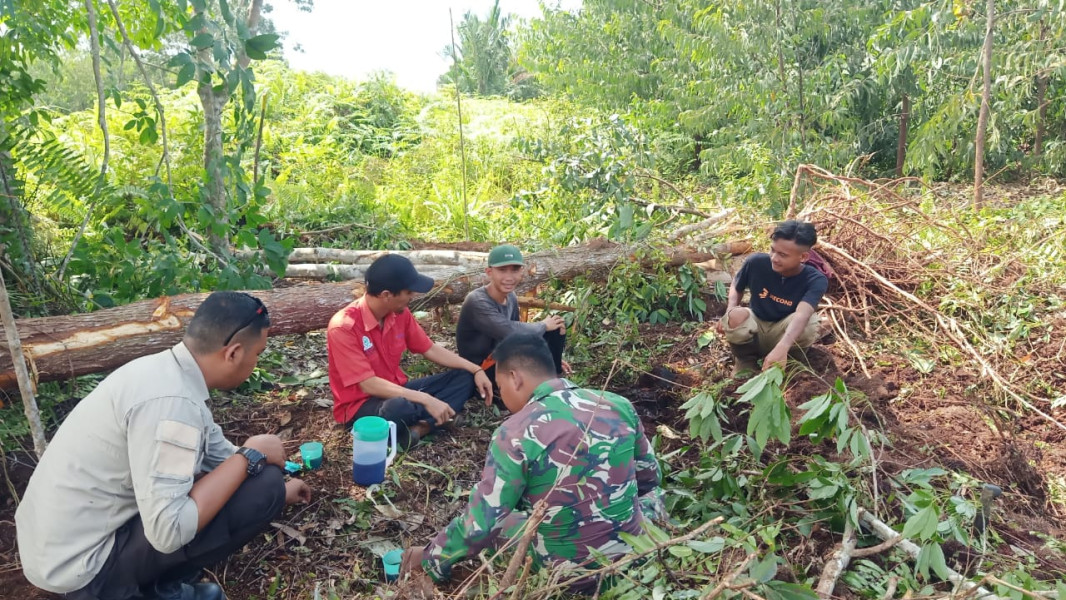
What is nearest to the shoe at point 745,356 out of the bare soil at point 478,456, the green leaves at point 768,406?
the bare soil at point 478,456

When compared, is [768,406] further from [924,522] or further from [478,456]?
[478,456]

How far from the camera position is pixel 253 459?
2506 mm

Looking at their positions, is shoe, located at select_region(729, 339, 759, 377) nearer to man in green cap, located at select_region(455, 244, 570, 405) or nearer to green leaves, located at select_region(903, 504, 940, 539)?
man in green cap, located at select_region(455, 244, 570, 405)

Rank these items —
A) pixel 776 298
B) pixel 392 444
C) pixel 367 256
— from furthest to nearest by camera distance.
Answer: pixel 367 256 < pixel 776 298 < pixel 392 444

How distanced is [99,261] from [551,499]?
3.75m

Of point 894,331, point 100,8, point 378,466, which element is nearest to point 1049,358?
point 894,331

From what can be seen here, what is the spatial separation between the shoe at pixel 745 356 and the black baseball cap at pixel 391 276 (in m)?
2.31

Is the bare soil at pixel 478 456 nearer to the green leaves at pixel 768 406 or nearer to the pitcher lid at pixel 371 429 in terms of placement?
the pitcher lid at pixel 371 429

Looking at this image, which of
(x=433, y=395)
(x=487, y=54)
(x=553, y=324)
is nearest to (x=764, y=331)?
(x=553, y=324)

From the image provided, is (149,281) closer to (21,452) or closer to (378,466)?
(21,452)

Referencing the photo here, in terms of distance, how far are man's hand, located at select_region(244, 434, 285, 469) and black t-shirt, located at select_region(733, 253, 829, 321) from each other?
313 cm

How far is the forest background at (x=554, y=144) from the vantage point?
13.4ft

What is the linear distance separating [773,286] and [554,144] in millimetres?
3477

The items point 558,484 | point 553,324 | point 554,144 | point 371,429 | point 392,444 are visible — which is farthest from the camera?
point 554,144
